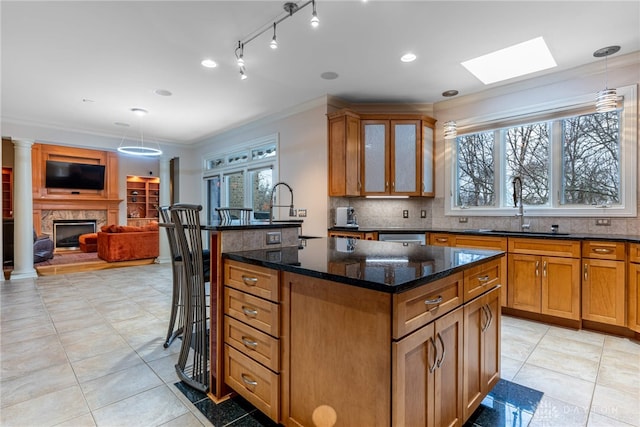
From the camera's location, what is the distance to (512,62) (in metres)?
3.46

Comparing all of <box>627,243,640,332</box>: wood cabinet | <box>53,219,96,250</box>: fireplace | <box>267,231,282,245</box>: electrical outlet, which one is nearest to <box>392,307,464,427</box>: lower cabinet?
<box>267,231,282,245</box>: electrical outlet

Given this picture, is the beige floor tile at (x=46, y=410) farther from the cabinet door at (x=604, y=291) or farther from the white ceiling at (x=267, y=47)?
the cabinet door at (x=604, y=291)

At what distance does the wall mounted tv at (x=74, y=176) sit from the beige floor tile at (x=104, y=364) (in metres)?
8.44

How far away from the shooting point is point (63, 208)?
9070 mm

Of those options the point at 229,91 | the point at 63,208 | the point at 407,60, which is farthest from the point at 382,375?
the point at 63,208

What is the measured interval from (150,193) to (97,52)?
836cm

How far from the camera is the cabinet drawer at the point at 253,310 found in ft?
5.32

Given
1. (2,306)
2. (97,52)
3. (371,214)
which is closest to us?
(97,52)

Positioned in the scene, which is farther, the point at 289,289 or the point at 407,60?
the point at 407,60

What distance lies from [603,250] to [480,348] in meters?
2.16

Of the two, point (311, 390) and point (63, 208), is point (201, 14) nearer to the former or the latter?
point (311, 390)

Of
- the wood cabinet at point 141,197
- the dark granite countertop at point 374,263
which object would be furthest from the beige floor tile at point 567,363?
the wood cabinet at point 141,197

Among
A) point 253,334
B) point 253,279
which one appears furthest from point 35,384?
point 253,279

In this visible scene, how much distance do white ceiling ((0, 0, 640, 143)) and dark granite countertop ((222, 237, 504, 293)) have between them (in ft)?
6.29
